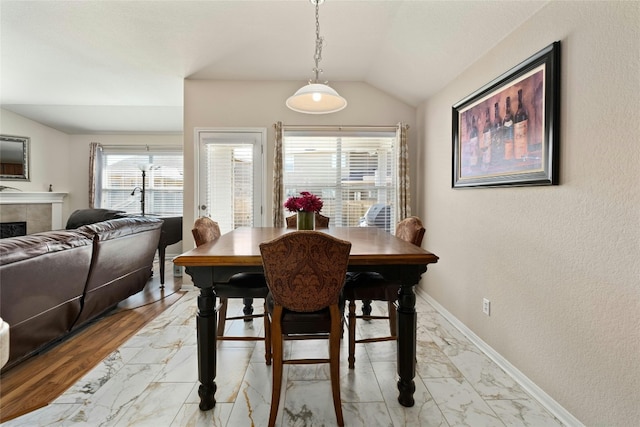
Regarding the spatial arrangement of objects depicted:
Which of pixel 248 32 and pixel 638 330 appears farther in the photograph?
pixel 248 32

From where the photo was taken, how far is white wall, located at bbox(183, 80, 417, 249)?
368 cm

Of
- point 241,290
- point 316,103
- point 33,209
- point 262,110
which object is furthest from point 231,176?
point 33,209

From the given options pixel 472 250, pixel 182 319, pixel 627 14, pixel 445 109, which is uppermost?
pixel 445 109

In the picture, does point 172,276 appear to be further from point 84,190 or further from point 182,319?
point 84,190

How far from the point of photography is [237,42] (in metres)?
2.95

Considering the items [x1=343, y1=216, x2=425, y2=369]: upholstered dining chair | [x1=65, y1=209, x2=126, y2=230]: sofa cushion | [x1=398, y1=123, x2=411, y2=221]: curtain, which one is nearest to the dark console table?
[x1=65, y1=209, x2=126, y2=230]: sofa cushion

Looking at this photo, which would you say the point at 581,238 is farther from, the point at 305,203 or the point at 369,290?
the point at 305,203

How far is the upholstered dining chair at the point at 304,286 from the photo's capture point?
1391mm

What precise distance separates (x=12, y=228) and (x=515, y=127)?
7.11m

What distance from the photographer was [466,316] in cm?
254

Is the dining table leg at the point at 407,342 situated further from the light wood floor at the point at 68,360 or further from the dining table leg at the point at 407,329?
the light wood floor at the point at 68,360

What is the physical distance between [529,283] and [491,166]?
2.86 feet

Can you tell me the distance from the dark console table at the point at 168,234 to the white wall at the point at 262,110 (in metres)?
0.36

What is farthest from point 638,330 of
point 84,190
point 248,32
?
point 84,190
